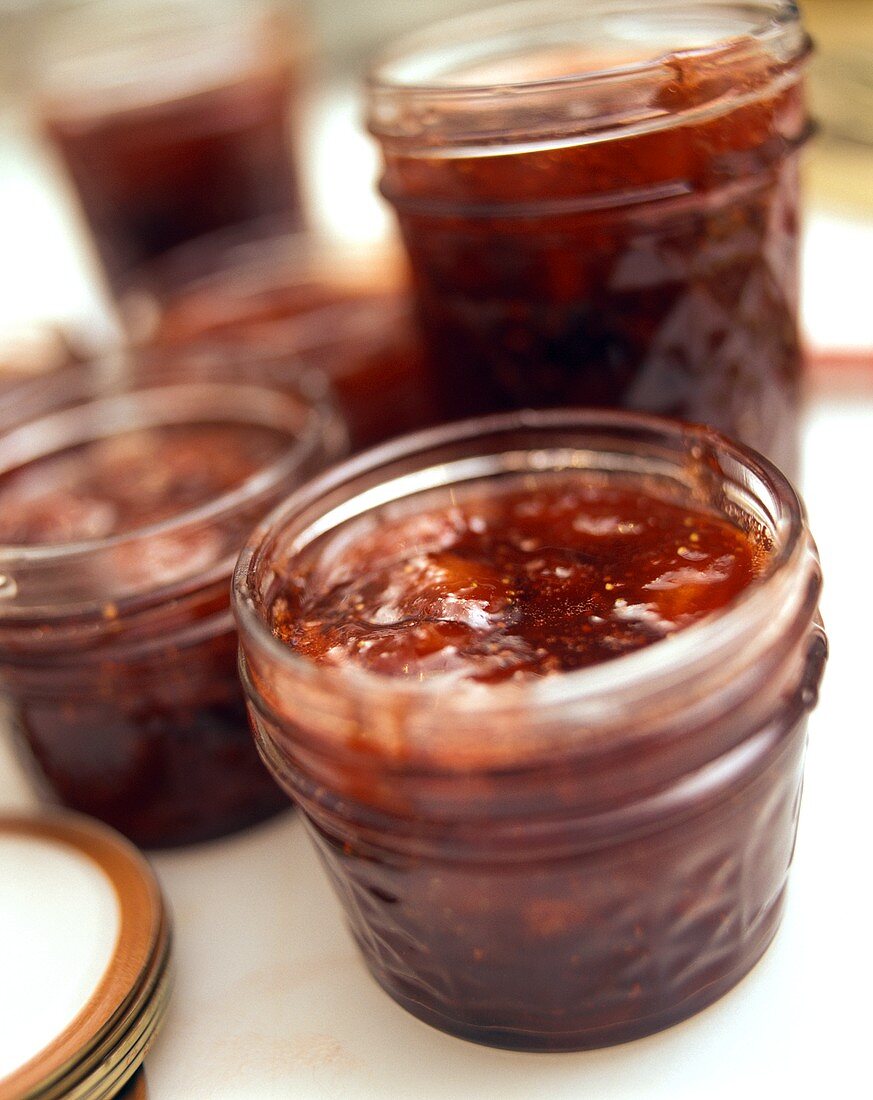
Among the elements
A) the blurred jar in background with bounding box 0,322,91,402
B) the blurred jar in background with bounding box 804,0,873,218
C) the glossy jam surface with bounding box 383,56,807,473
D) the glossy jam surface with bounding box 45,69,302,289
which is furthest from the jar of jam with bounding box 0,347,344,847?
the blurred jar in background with bounding box 804,0,873,218

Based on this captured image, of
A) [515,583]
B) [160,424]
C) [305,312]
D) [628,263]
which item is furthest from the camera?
[305,312]

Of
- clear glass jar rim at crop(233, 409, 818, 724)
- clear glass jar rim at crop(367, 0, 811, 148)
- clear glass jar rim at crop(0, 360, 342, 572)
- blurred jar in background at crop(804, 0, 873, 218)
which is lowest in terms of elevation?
blurred jar in background at crop(804, 0, 873, 218)

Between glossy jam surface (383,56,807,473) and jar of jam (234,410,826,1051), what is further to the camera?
glossy jam surface (383,56,807,473)

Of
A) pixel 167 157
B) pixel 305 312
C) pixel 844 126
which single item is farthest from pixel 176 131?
pixel 844 126

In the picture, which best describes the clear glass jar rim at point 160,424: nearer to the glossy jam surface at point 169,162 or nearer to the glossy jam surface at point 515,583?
the glossy jam surface at point 515,583

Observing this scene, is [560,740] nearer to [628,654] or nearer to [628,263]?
[628,654]

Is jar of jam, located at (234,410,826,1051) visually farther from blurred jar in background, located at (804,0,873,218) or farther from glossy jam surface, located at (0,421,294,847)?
blurred jar in background, located at (804,0,873,218)

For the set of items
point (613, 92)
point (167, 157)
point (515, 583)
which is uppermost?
point (613, 92)

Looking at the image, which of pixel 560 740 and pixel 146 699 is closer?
pixel 560 740
